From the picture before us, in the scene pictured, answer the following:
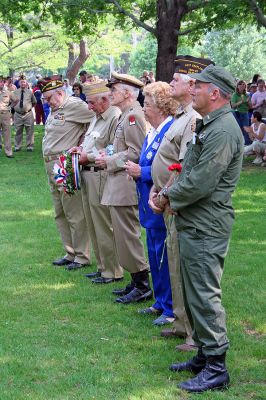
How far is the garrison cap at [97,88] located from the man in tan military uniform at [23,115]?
46.7 feet

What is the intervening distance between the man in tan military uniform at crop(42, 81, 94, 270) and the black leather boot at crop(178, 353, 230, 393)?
4.07 meters

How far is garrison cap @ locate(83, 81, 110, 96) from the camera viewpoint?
802 centimetres

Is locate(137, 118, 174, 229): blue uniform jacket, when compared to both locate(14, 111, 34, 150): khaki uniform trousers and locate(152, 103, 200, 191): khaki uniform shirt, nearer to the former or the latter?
locate(152, 103, 200, 191): khaki uniform shirt

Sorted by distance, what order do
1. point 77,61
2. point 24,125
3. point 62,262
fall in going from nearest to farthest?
point 62,262 → point 24,125 → point 77,61

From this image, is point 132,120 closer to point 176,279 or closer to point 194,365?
point 176,279

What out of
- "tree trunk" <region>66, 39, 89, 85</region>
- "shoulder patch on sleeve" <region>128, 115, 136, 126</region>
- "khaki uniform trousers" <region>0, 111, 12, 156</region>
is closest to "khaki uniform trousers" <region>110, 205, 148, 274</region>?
"shoulder patch on sleeve" <region>128, 115, 136, 126</region>

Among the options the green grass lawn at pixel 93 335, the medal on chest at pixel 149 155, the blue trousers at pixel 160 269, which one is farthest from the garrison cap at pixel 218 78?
the green grass lawn at pixel 93 335

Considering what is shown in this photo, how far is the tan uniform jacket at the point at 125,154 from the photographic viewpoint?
23.8 ft

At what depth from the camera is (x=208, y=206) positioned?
4.95m

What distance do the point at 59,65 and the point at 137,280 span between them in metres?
34.7

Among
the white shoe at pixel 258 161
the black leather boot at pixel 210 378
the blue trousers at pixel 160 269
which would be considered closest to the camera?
the black leather boot at pixel 210 378

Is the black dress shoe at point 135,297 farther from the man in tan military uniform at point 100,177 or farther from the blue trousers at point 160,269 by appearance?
the man in tan military uniform at point 100,177

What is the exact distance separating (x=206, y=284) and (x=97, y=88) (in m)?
3.65

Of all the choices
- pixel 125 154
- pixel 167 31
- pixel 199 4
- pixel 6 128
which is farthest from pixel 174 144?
pixel 6 128
